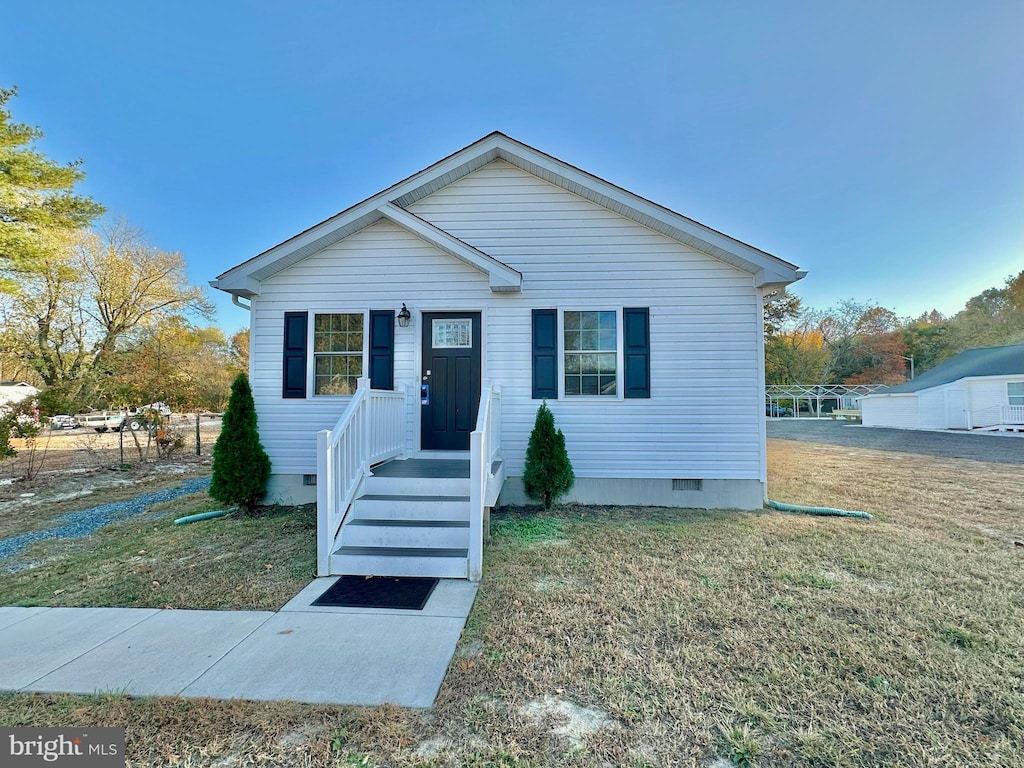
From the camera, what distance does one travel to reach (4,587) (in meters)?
3.94

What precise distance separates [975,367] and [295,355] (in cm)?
2891

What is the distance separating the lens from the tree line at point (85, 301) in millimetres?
13367

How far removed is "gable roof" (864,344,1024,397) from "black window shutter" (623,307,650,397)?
22.7m

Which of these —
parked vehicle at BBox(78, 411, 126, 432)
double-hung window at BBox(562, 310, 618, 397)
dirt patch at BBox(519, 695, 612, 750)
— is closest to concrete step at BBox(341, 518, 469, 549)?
dirt patch at BBox(519, 695, 612, 750)

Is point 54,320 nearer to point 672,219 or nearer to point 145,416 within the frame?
point 145,416

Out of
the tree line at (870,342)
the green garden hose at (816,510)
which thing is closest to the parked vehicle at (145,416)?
the green garden hose at (816,510)

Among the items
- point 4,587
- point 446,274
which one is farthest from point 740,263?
point 4,587

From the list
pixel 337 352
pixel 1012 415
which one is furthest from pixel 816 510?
pixel 1012 415

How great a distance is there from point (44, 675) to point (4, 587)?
235 cm

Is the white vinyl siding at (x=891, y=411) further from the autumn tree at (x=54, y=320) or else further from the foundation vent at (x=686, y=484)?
the autumn tree at (x=54, y=320)

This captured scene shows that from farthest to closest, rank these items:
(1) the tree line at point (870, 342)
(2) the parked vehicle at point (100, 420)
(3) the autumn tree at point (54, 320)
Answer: (1) the tree line at point (870, 342), (2) the parked vehicle at point (100, 420), (3) the autumn tree at point (54, 320)

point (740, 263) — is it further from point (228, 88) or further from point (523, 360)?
point (228, 88)

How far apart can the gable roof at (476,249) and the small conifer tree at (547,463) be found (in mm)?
2087

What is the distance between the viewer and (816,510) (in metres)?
6.19
